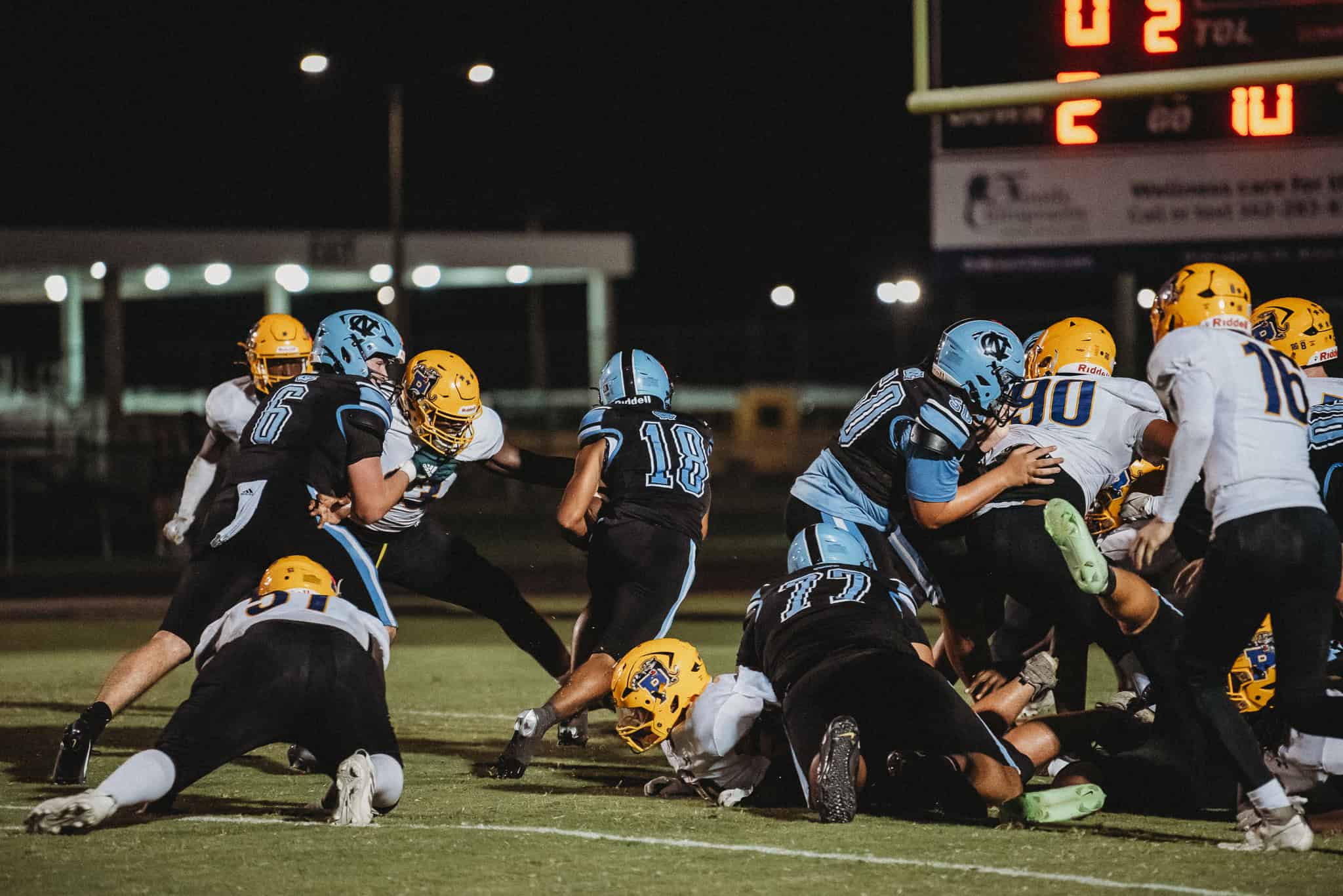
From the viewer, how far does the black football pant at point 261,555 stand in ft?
23.2

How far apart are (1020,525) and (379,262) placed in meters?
22.3

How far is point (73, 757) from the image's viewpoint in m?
6.83

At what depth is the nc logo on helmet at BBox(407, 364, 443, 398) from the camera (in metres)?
7.67

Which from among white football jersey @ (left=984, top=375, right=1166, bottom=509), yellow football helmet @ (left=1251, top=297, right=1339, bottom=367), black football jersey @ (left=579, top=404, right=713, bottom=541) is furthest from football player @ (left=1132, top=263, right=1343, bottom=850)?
black football jersey @ (left=579, top=404, right=713, bottom=541)

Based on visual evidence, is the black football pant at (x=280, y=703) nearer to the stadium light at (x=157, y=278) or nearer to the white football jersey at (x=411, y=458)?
the white football jersey at (x=411, y=458)

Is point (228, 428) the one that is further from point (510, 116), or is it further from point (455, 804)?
point (510, 116)

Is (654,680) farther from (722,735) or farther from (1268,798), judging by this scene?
(1268,798)

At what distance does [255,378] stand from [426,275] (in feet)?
72.2

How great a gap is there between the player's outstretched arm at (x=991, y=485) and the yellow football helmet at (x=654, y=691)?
112cm

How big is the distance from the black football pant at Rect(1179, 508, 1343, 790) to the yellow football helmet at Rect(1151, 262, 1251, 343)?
81 cm

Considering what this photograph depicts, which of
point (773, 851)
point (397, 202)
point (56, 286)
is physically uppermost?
point (397, 202)

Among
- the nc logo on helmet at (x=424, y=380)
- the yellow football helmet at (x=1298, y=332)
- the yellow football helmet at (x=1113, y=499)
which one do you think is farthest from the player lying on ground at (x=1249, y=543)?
the nc logo on helmet at (x=424, y=380)

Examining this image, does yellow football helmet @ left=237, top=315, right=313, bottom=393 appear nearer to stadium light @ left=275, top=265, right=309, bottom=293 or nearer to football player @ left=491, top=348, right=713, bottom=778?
football player @ left=491, top=348, right=713, bottom=778

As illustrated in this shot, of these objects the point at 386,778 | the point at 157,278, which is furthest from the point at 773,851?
the point at 157,278
